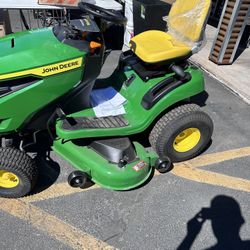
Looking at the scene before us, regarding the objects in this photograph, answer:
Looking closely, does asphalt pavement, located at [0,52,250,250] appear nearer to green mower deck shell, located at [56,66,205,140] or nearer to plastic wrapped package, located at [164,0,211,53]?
green mower deck shell, located at [56,66,205,140]

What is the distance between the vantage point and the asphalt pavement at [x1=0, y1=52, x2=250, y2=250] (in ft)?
7.48

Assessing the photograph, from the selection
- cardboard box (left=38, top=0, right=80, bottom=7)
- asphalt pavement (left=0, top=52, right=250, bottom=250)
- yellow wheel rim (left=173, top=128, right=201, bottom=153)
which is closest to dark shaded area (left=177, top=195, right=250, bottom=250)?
asphalt pavement (left=0, top=52, right=250, bottom=250)

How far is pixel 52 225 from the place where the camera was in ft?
7.73

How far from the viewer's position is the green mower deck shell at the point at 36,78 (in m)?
2.19

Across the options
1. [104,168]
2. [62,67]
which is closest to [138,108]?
[104,168]

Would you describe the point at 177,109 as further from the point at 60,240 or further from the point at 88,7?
the point at 60,240

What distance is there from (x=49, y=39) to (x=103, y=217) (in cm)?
150

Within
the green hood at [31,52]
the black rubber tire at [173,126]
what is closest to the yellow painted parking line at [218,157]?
the black rubber tire at [173,126]

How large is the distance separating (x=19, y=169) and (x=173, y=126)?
1.36 m

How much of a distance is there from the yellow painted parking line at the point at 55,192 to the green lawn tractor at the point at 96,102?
0.09m

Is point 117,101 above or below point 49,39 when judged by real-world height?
below

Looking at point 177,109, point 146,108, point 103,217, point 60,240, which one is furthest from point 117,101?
point 60,240

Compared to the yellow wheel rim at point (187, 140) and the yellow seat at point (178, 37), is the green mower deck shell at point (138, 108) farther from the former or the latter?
the yellow wheel rim at point (187, 140)

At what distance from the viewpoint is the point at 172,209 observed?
101 inches
